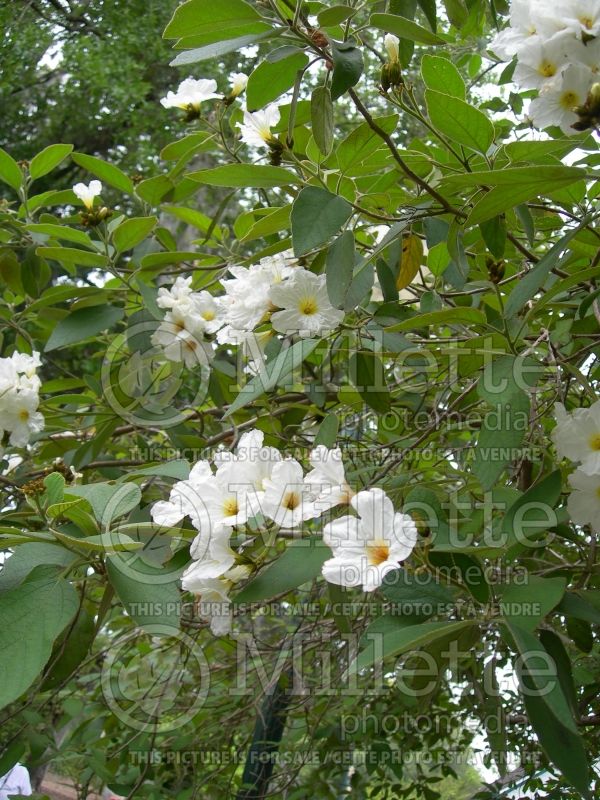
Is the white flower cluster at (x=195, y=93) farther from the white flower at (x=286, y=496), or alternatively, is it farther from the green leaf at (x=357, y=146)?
the white flower at (x=286, y=496)

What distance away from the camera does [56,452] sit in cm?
178

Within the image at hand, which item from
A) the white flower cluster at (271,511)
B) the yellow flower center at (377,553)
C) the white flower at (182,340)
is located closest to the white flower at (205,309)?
the white flower at (182,340)

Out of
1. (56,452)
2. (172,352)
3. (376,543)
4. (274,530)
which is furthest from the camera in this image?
(56,452)

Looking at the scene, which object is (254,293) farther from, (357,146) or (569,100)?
(569,100)

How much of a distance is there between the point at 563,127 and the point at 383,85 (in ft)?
0.87

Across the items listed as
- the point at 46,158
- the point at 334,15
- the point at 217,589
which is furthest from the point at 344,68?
the point at 46,158

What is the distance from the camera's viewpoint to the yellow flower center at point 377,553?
79 cm

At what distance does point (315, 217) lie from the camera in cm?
98

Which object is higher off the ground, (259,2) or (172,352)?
(259,2)

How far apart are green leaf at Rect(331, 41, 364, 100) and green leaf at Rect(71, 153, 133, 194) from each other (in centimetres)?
81

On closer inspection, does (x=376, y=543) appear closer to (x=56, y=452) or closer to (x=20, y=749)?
(x=20, y=749)

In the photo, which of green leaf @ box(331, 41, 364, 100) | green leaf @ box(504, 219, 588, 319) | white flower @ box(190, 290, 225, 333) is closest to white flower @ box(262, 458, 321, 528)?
green leaf @ box(504, 219, 588, 319)

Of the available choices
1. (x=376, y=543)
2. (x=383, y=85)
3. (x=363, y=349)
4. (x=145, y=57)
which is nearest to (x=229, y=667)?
(x=363, y=349)

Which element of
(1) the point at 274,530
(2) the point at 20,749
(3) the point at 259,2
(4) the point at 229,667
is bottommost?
(4) the point at 229,667
